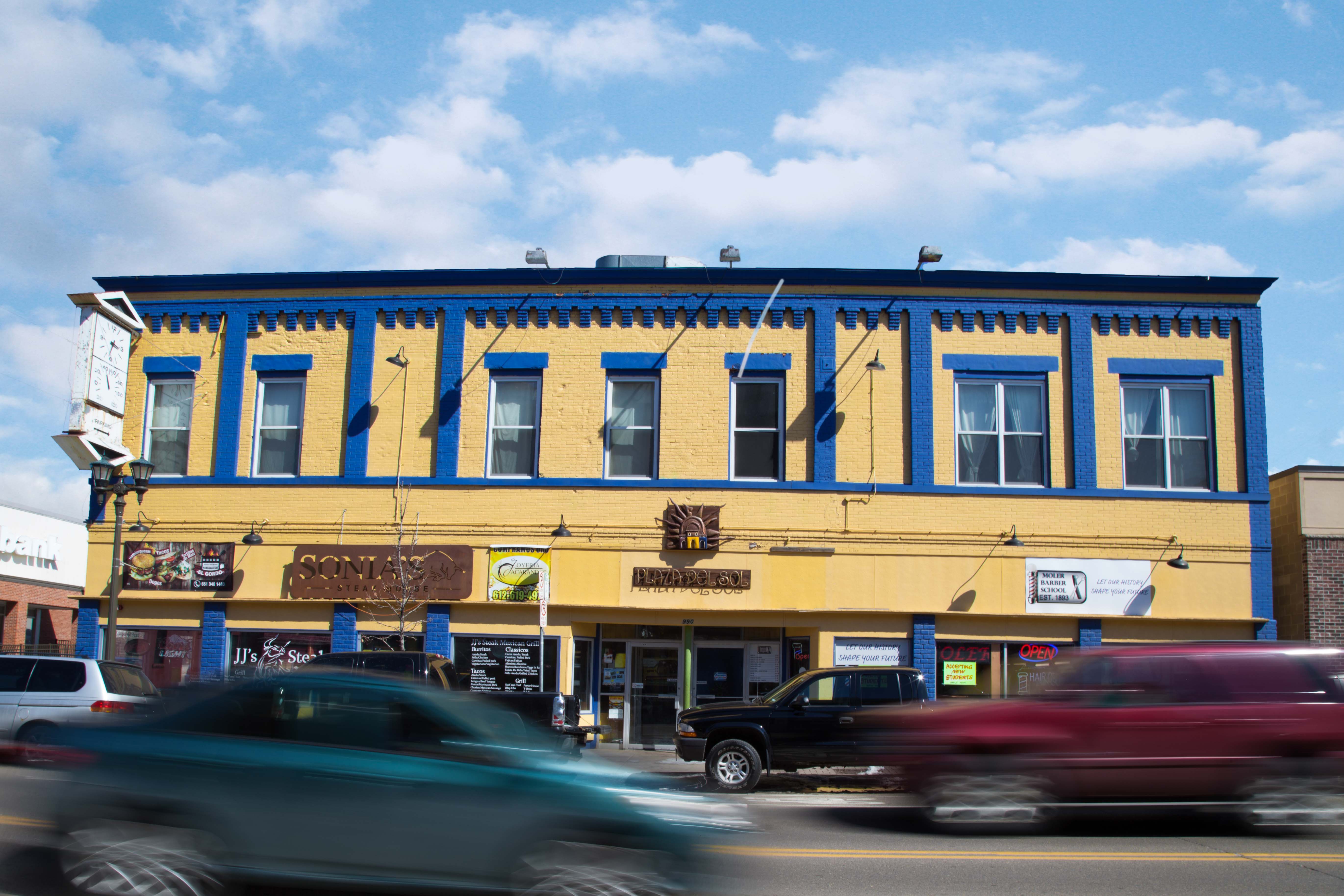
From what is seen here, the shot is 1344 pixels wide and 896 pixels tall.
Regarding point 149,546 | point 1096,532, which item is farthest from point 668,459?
point 149,546

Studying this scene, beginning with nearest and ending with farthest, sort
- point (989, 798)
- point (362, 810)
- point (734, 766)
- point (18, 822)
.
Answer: point (362, 810) → point (18, 822) → point (989, 798) → point (734, 766)

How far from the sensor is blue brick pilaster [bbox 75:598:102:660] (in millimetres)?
19750

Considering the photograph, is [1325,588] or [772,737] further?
[1325,588]

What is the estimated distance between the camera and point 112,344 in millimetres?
19969

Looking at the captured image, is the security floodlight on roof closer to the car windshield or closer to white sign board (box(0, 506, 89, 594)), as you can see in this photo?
the car windshield

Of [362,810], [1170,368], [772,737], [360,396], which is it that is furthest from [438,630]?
[1170,368]

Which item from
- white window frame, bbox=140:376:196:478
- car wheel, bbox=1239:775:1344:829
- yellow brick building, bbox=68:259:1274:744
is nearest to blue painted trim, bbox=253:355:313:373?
yellow brick building, bbox=68:259:1274:744

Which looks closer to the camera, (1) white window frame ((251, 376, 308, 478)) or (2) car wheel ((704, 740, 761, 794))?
(2) car wheel ((704, 740, 761, 794))

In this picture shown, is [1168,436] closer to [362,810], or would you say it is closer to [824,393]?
[824,393]

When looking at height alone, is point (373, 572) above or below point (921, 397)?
below

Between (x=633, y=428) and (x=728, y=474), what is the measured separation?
2017 millimetres

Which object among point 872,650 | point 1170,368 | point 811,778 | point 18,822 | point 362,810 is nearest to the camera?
point 362,810

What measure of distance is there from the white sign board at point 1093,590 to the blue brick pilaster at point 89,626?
17368 millimetres

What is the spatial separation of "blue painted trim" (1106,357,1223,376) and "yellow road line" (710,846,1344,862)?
12.4 m
